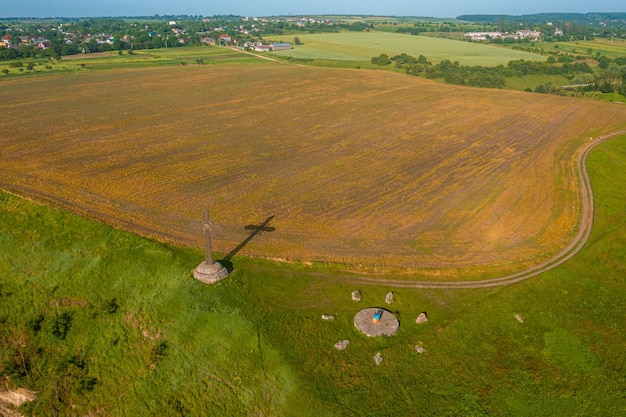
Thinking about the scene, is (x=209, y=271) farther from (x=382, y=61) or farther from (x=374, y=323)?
(x=382, y=61)

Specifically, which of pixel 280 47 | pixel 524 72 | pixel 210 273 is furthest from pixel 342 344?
pixel 280 47

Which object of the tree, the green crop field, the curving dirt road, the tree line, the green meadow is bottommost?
the green meadow

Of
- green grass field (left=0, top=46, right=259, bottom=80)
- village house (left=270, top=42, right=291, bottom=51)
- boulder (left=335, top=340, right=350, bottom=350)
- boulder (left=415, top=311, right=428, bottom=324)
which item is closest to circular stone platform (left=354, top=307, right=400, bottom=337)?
boulder (left=415, top=311, right=428, bottom=324)

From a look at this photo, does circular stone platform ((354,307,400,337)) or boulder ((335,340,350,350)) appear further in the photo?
circular stone platform ((354,307,400,337))

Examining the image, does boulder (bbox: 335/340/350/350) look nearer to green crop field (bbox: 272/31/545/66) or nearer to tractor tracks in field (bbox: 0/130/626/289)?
tractor tracks in field (bbox: 0/130/626/289)

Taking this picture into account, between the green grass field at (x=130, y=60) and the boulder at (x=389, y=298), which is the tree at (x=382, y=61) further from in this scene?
the boulder at (x=389, y=298)
